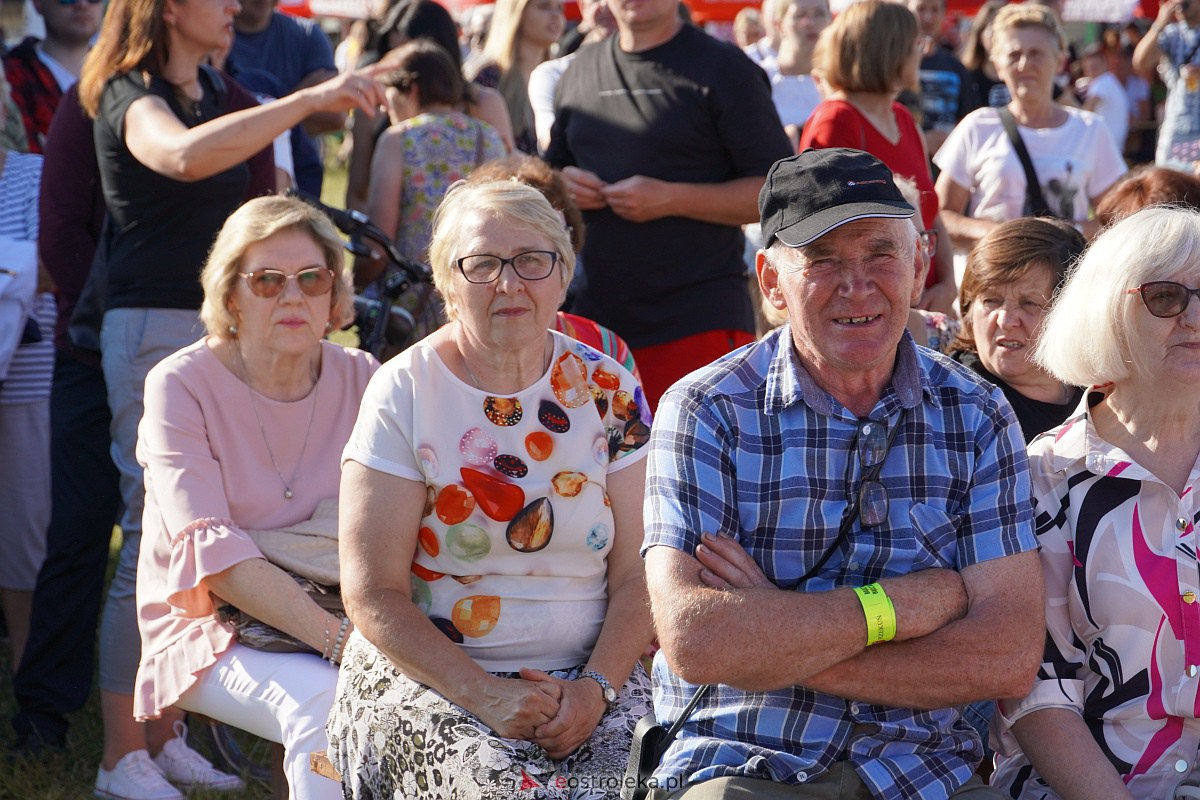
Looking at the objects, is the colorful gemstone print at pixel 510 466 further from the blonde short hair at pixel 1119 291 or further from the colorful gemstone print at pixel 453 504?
the blonde short hair at pixel 1119 291

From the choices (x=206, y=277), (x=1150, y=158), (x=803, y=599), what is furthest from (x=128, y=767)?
(x=1150, y=158)

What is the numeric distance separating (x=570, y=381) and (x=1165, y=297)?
1.31m

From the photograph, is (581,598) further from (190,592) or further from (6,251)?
(6,251)

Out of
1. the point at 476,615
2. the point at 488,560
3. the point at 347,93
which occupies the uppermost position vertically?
the point at 347,93

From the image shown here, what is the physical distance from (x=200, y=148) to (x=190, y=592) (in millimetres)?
1390

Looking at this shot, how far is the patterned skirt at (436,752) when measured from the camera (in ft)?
9.05

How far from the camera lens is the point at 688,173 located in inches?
186

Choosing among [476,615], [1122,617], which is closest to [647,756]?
[476,615]

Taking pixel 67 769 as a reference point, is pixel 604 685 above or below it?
above

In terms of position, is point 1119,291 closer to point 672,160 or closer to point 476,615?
point 476,615

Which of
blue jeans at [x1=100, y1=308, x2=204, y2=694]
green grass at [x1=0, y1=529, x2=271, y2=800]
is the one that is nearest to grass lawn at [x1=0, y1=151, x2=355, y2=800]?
green grass at [x1=0, y1=529, x2=271, y2=800]

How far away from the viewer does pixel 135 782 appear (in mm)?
3990

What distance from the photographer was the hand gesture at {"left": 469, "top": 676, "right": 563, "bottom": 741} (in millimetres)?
2816
